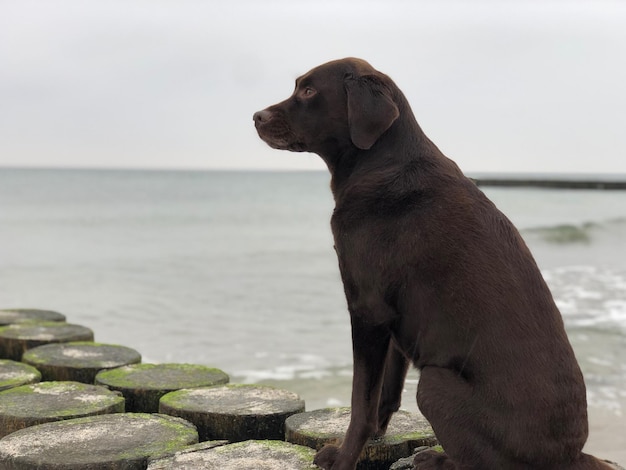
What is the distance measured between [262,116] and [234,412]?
1.58 metres

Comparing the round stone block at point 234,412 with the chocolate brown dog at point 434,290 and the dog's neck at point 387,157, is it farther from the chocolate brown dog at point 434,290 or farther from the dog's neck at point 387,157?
the dog's neck at point 387,157

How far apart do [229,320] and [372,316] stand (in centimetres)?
980

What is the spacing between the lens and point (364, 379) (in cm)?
242

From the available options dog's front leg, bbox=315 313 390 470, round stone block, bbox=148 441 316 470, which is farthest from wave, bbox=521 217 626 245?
dog's front leg, bbox=315 313 390 470

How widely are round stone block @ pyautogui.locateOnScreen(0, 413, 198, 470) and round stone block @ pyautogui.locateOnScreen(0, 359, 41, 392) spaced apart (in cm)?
96

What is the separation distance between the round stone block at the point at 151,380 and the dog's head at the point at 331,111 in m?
1.99

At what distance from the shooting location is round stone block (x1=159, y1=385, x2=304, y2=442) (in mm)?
3355

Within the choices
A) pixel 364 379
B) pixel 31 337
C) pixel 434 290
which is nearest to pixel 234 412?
pixel 364 379

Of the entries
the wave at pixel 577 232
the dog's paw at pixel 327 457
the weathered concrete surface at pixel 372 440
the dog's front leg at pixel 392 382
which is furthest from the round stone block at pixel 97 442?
the wave at pixel 577 232

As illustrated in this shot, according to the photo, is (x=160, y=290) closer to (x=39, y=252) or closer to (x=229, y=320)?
(x=229, y=320)

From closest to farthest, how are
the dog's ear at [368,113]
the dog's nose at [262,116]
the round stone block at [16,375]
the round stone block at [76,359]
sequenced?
the dog's ear at [368,113] < the dog's nose at [262,116] < the round stone block at [16,375] < the round stone block at [76,359]

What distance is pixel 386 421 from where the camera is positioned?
2.88 metres

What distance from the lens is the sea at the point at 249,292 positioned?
859cm

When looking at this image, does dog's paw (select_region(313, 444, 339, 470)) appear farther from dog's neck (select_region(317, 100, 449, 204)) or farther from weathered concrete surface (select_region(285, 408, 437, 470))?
dog's neck (select_region(317, 100, 449, 204))
